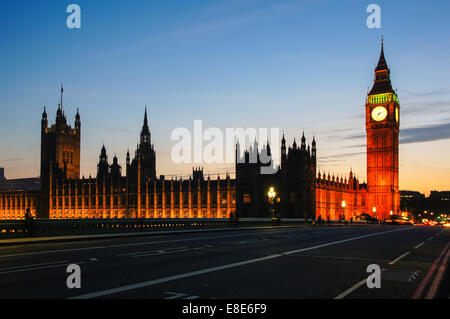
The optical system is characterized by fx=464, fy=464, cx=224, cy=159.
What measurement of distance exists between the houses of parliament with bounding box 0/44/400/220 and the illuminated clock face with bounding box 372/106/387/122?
266 mm

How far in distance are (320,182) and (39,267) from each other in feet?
284

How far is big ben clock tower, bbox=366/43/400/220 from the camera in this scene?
4786 inches

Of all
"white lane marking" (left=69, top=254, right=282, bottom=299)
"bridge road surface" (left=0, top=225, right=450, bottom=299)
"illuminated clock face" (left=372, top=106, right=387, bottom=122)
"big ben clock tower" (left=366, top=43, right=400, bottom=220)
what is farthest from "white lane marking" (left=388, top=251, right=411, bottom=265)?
"illuminated clock face" (left=372, top=106, right=387, bottom=122)

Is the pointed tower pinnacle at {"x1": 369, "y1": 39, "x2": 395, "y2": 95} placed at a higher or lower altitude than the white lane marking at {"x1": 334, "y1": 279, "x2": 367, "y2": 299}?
higher

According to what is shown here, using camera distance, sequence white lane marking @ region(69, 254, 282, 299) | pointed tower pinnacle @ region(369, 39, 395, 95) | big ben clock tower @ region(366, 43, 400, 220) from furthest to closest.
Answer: pointed tower pinnacle @ region(369, 39, 395, 95) < big ben clock tower @ region(366, 43, 400, 220) < white lane marking @ region(69, 254, 282, 299)

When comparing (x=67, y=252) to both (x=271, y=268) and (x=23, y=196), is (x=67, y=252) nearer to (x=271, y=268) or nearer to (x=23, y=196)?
(x=271, y=268)

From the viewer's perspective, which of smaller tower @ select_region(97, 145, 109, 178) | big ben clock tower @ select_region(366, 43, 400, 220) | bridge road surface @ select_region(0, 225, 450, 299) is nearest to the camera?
bridge road surface @ select_region(0, 225, 450, 299)

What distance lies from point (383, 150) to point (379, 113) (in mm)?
10257

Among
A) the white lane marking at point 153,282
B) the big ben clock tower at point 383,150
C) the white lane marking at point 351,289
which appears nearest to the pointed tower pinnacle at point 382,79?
the big ben clock tower at point 383,150

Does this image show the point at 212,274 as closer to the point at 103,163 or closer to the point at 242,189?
the point at 242,189

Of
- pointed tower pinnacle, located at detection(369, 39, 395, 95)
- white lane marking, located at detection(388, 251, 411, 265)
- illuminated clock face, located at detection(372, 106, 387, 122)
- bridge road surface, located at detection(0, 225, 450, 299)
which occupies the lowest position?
white lane marking, located at detection(388, 251, 411, 265)

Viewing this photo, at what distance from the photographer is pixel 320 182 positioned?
95.7m

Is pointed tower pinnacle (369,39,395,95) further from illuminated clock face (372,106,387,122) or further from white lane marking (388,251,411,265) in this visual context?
white lane marking (388,251,411,265)
